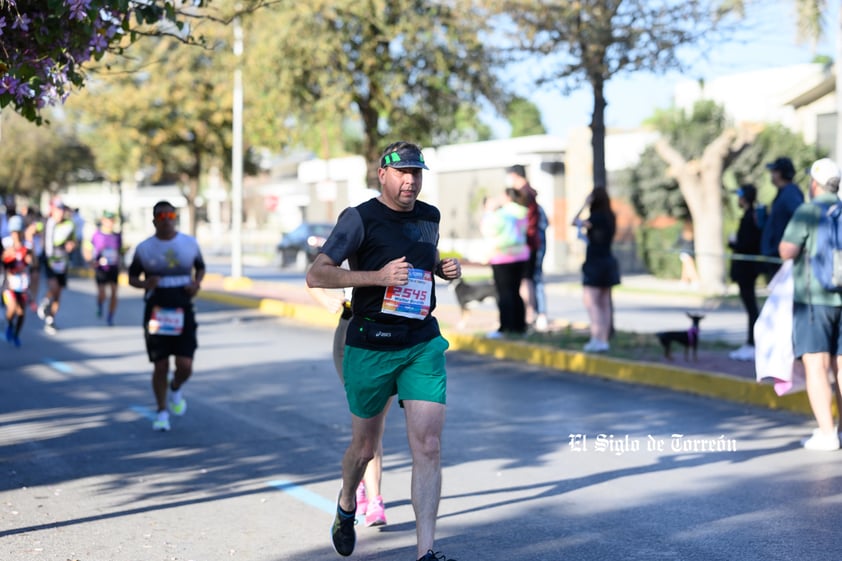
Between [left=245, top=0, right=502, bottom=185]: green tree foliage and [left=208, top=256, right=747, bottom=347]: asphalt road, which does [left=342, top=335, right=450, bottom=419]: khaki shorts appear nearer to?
[left=208, top=256, right=747, bottom=347]: asphalt road

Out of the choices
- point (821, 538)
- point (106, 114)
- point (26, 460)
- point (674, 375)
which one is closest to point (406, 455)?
point (26, 460)

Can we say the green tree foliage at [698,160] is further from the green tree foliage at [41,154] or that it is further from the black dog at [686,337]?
the green tree foliage at [41,154]

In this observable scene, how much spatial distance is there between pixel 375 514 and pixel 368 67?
1904 cm

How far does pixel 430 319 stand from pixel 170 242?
14.8 feet

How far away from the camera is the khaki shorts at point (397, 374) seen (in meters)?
5.64

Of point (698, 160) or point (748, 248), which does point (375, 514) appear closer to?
point (748, 248)

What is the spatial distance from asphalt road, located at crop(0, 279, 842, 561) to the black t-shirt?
1194 millimetres

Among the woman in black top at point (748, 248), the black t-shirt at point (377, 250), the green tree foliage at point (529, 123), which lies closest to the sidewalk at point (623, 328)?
the woman in black top at point (748, 248)

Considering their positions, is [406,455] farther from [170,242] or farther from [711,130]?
[711,130]

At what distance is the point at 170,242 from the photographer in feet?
32.1

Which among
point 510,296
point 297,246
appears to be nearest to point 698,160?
point 297,246

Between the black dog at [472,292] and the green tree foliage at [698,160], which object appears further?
the green tree foliage at [698,160]

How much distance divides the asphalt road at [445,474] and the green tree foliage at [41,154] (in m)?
54.5

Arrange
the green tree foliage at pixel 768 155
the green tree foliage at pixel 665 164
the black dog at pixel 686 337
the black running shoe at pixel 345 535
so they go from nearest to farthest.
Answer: the black running shoe at pixel 345 535
the black dog at pixel 686 337
the green tree foliage at pixel 768 155
the green tree foliage at pixel 665 164
